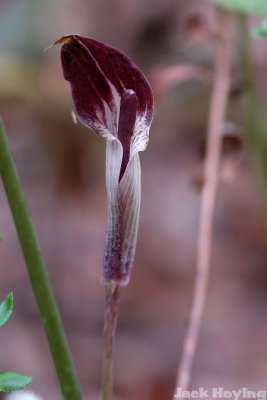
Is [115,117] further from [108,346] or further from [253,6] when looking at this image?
[253,6]

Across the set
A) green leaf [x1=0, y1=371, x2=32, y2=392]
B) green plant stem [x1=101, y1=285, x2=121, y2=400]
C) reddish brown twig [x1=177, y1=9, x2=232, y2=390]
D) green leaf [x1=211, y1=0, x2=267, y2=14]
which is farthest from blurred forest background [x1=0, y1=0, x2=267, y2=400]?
green leaf [x1=0, y1=371, x2=32, y2=392]

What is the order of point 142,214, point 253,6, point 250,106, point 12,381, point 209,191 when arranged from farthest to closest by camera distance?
point 142,214
point 250,106
point 209,191
point 253,6
point 12,381

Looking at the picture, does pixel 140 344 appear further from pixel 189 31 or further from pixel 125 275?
pixel 125 275

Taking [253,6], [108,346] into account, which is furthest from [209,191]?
[108,346]

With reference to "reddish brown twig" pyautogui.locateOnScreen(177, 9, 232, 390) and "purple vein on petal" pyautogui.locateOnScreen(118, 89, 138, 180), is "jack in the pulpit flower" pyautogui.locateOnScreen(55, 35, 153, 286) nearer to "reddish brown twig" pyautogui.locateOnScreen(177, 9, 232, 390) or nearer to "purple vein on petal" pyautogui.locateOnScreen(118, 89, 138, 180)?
"purple vein on petal" pyautogui.locateOnScreen(118, 89, 138, 180)

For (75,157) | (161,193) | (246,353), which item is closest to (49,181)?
(75,157)

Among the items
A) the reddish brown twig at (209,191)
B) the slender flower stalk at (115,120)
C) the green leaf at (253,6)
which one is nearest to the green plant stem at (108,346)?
the slender flower stalk at (115,120)
